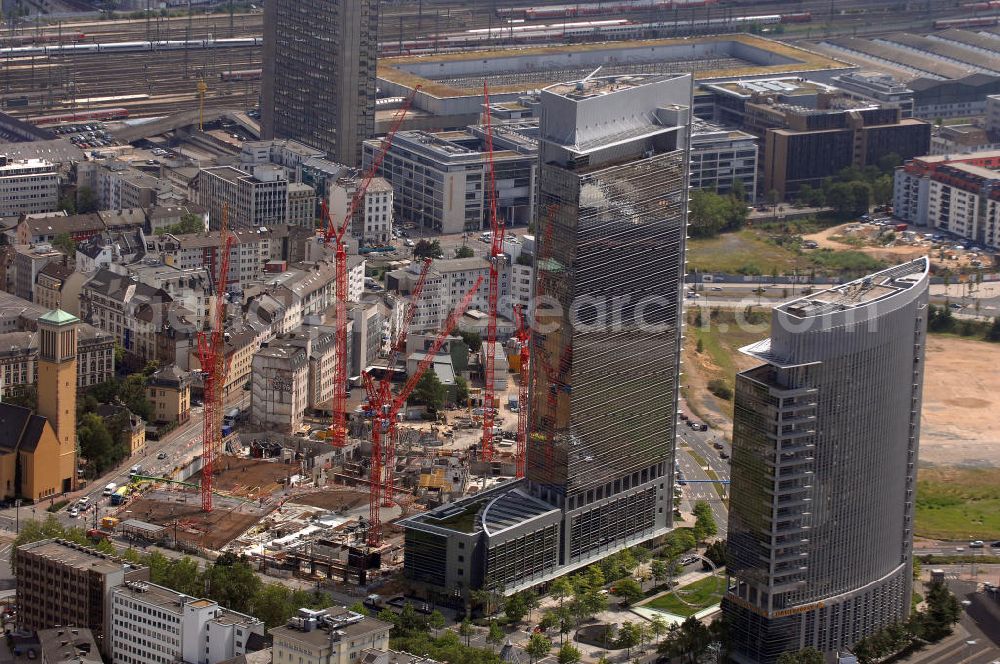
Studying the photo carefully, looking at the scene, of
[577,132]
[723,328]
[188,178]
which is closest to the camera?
[577,132]

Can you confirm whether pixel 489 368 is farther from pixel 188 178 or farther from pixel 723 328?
pixel 188 178

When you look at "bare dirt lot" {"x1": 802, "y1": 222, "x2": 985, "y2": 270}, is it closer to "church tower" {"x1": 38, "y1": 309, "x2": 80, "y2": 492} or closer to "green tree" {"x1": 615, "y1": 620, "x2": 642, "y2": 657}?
"green tree" {"x1": 615, "y1": 620, "x2": 642, "y2": 657}

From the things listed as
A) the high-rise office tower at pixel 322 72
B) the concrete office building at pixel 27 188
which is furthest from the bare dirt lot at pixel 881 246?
the concrete office building at pixel 27 188

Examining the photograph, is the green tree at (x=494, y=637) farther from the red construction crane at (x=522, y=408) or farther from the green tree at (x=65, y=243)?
the green tree at (x=65, y=243)

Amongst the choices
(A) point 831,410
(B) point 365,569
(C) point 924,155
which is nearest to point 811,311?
(A) point 831,410

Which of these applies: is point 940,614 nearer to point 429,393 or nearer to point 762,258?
point 429,393

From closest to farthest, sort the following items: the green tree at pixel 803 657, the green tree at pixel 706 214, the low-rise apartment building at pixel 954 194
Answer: the green tree at pixel 803 657 → the green tree at pixel 706 214 → the low-rise apartment building at pixel 954 194
